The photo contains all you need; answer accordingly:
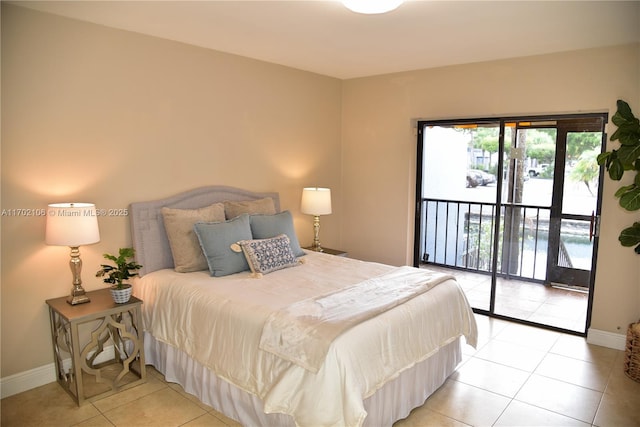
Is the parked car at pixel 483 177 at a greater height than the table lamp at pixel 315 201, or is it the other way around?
the parked car at pixel 483 177

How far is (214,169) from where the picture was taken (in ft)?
12.8

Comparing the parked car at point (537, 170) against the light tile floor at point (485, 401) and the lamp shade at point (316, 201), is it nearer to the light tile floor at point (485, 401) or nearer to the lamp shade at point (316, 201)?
the light tile floor at point (485, 401)

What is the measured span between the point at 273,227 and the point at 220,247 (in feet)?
2.00

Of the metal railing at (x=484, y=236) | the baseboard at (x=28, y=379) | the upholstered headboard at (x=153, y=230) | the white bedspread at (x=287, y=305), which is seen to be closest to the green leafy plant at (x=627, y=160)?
the metal railing at (x=484, y=236)

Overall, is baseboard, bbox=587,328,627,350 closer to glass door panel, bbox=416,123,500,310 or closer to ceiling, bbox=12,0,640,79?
glass door panel, bbox=416,123,500,310

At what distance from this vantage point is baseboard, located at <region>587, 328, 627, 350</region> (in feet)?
12.0

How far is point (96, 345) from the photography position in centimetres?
294

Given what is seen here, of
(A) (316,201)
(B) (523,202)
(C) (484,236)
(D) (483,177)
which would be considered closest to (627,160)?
(B) (523,202)

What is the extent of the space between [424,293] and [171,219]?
6.62 ft

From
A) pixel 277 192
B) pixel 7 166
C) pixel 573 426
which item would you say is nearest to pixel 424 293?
pixel 573 426

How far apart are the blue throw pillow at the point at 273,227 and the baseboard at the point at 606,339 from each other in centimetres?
269

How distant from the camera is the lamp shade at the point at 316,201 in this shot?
14.6ft

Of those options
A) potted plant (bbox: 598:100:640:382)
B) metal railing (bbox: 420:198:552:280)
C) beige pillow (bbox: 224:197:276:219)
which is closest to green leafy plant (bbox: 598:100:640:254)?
potted plant (bbox: 598:100:640:382)

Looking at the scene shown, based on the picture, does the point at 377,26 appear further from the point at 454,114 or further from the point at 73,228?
the point at 73,228
